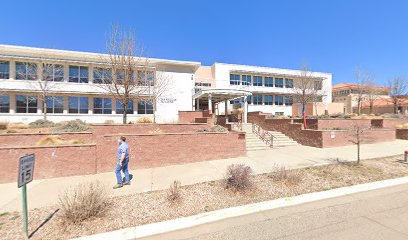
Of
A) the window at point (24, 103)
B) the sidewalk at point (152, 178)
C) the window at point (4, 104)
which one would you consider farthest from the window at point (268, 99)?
the window at point (4, 104)

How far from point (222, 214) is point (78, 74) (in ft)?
76.2

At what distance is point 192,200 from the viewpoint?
523 centimetres

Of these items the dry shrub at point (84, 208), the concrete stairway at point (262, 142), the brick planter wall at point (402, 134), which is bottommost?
the dry shrub at point (84, 208)

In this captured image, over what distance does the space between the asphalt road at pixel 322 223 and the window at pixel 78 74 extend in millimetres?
22808

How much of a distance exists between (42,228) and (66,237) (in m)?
0.72

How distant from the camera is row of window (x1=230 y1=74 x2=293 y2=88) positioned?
3281cm

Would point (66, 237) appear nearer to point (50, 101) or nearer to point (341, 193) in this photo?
point (341, 193)

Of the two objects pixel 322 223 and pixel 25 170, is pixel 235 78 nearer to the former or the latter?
pixel 322 223

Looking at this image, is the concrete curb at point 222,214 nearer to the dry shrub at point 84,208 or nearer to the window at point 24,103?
the dry shrub at point 84,208

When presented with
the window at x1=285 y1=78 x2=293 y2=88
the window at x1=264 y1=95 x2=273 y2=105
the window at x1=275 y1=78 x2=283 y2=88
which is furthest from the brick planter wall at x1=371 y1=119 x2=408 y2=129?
the window at x1=275 y1=78 x2=283 y2=88

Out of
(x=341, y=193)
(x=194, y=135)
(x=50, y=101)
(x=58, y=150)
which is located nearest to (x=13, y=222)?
(x=58, y=150)

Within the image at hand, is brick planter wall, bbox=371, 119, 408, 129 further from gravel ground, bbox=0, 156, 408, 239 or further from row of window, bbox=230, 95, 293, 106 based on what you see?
row of window, bbox=230, 95, 293, 106

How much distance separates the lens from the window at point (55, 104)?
20.7 meters

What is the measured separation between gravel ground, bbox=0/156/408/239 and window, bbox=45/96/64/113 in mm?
19841
